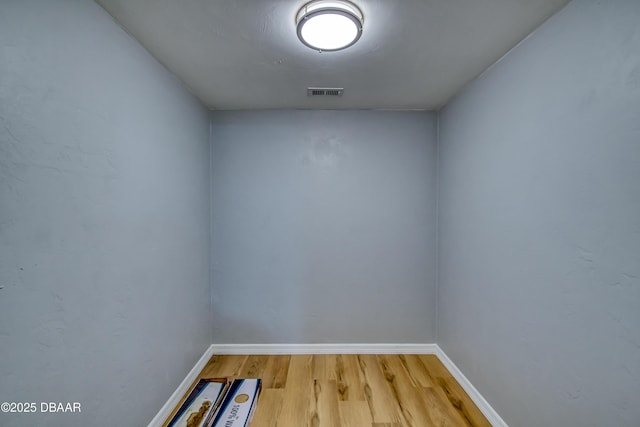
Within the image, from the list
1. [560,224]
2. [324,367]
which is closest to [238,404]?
[324,367]

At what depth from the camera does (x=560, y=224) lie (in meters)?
1.22

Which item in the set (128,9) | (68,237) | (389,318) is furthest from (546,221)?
(128,9)

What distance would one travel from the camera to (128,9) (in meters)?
1.24

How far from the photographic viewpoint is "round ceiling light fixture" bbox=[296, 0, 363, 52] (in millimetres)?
1198

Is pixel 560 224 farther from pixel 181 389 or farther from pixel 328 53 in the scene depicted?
pixel 181 389

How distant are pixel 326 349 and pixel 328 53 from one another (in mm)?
2520

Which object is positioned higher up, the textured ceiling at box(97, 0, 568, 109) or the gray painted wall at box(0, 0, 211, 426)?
the textured ceiling at box(97, 0, 568, 109)

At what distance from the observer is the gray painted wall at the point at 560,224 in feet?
3.20

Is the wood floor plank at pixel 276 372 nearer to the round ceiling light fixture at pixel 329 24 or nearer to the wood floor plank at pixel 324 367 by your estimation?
the wood floor plank at pixel 324 367

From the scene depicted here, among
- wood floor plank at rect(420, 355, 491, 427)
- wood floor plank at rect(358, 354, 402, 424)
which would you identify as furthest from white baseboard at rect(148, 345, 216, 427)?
wood floor plank at rect(420, 355, 491, 427)

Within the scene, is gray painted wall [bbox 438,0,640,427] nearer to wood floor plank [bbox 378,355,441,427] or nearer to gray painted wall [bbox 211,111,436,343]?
wood floor plank [bbox 378,355,441,427]

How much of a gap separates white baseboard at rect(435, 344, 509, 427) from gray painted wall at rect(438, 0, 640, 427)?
0.19ft

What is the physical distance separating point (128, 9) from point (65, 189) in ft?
3.03

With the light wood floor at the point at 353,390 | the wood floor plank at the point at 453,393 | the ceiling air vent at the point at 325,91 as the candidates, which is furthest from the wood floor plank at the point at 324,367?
the ceiling air vent at the point at 325,91
